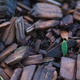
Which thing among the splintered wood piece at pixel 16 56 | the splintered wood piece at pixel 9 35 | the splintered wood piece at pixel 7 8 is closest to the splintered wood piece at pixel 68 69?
the splintered wood piece at pixel 16 56

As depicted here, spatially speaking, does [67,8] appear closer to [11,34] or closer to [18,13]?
[18,13]

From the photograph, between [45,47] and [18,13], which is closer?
[45,47]

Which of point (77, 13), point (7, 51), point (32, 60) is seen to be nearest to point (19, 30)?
point (7, 51)

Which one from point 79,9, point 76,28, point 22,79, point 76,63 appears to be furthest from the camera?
point 79,9

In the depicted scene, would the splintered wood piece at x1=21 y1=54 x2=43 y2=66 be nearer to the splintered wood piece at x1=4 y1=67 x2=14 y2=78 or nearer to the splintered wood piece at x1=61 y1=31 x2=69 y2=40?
the splintered wood piece at x1=4 y1=67 x2=14 y2=78

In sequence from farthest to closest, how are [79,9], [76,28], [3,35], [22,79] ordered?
[79,9] < [76,28] < [3,35] < [22,79]

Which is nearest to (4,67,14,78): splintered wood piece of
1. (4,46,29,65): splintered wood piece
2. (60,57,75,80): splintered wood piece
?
(4,46,29,65): splintered wood piece

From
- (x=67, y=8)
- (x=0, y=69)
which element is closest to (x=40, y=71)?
(x=0, y=69)

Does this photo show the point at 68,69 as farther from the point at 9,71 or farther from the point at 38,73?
the point at 9,71
